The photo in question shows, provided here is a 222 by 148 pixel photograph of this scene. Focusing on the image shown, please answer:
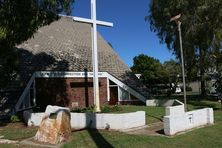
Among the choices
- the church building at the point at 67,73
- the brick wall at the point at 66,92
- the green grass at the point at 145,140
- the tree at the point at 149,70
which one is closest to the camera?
the green grass at the point at 145,140

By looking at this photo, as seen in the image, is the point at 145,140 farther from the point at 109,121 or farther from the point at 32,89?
the point at 32,89

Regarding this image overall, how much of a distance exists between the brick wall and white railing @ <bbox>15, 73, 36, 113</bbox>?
1.70ft

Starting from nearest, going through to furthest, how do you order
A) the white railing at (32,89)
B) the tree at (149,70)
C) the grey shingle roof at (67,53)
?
the white railing at (32,89)
the grey shingle roof at (67,53)
the tree at (149,70)

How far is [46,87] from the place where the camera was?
27.0 m

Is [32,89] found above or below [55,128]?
above

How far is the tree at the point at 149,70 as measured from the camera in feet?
202

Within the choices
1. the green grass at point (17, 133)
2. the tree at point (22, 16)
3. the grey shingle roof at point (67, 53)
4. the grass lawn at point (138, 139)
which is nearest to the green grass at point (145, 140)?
the grass lawn at point (138, 139)

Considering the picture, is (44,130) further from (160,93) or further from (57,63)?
(160,93)

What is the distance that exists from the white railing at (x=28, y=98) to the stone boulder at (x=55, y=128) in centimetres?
1101

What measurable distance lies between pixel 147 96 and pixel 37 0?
55.9 ft

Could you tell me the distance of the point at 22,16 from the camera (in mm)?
15812

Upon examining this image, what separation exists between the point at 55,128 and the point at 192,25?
19.7 metres

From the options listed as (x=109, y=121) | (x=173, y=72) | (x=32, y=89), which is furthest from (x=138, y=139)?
(x=173, y=72)

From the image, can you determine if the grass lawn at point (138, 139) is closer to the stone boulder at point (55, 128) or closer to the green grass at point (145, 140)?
the green grass at point (145, 140)
